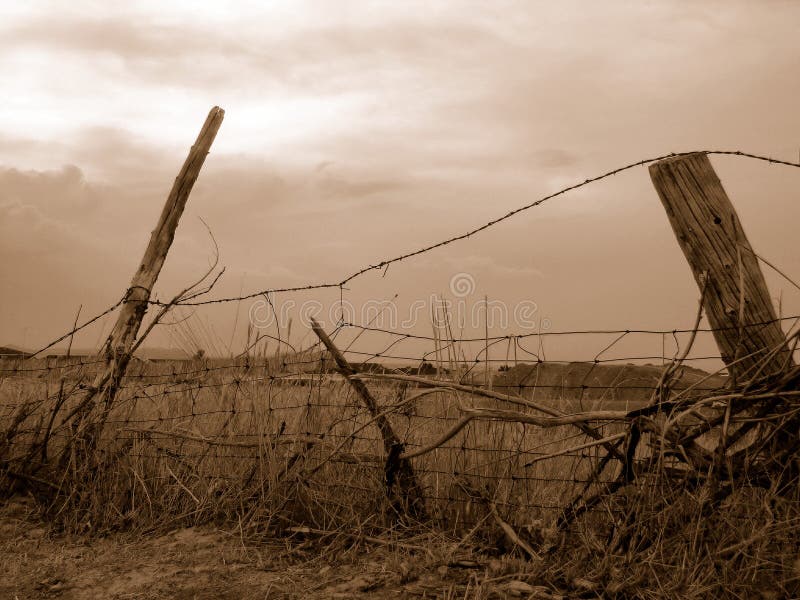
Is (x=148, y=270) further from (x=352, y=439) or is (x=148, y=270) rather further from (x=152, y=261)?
(x=352, y=439)

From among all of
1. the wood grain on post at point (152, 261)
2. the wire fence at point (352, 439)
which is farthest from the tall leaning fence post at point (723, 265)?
the wood grain on post at point (152, 261)

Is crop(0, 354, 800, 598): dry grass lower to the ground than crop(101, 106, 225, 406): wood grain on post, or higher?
lower

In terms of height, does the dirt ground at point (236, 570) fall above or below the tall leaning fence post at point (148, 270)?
below

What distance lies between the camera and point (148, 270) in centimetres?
518

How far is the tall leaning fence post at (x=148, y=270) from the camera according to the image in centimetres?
484

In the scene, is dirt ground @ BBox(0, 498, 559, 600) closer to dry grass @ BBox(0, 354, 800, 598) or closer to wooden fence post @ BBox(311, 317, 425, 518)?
dry grass @ BBox(0, 354, 800, 598)

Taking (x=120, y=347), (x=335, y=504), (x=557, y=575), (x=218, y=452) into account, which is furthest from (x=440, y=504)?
(x=120, y=347)

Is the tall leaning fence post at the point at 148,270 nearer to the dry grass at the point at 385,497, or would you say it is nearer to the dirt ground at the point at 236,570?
the dry grass at the point at 385,497

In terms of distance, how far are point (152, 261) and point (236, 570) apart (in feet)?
7.93

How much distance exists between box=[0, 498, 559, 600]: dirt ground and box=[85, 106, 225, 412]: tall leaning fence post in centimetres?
108

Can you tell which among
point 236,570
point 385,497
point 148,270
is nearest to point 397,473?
point 385,497

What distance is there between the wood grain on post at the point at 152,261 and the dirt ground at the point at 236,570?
1.11m

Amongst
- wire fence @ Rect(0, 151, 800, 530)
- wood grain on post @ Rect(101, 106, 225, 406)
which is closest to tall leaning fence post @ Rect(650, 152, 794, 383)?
wire fence @ Rect(0, 151, 800, 530)

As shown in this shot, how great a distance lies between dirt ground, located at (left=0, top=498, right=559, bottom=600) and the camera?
A: 320 cm
